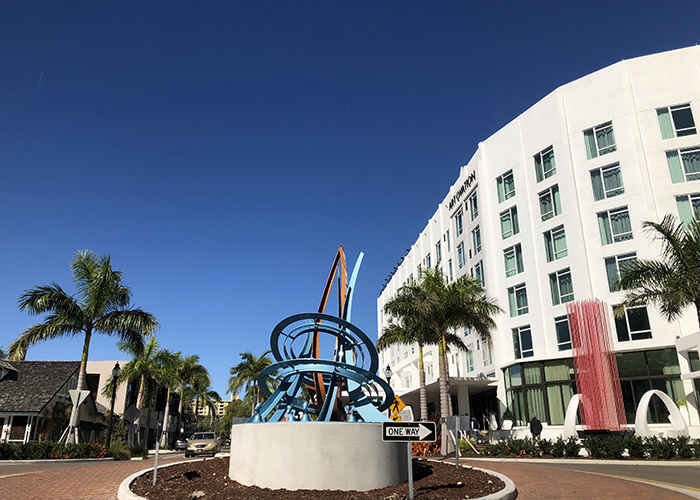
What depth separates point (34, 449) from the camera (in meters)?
22.7

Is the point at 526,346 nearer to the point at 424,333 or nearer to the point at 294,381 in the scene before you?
the point at 424,333

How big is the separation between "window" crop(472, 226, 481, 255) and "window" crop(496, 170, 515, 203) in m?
3.65

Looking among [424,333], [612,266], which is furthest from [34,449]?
[612,266]

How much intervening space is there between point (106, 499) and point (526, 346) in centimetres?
3069

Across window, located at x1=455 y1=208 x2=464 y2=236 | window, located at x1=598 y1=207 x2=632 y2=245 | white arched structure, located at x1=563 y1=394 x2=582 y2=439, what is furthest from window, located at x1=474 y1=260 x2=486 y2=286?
white arched structure, located at x1=563 y1=394 x2=582 y2=439

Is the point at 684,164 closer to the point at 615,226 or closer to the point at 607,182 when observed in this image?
the point at 607,182

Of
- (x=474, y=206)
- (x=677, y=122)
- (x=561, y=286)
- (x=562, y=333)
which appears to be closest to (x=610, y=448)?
(x=562, y=333)

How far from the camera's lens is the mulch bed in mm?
9664

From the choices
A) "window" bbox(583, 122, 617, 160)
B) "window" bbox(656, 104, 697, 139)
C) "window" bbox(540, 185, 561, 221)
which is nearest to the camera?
"window" bbox(656, 104, 697, 139)

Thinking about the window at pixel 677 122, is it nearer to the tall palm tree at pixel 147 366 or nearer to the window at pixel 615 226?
the window at pixel 615 226

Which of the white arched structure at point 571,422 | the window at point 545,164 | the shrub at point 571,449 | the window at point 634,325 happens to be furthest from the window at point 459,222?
the shrub at point 571,449

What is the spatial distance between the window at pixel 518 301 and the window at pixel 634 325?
22.4 ft

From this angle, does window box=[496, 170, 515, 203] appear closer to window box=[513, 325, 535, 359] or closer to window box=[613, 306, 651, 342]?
window box=[513, 325, 535, 359]

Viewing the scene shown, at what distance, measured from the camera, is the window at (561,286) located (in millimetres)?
33406
